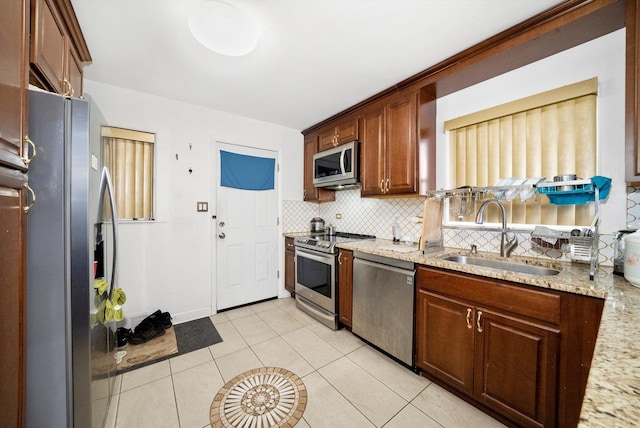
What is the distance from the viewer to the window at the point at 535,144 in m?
1.57

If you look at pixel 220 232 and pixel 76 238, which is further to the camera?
pixel 220 232

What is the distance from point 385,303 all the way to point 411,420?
2.44 feet

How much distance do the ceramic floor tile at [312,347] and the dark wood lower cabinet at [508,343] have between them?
0.74m

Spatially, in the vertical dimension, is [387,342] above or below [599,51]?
below

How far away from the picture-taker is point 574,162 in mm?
1608

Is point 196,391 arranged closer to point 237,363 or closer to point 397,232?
point 237,363

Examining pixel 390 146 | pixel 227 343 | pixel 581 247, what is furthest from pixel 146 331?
pixel 581 247

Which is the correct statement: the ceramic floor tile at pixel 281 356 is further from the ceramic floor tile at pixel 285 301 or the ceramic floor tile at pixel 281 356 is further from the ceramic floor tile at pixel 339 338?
the ceramic floor tile at pixel 285 301

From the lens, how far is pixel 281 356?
6.67ft

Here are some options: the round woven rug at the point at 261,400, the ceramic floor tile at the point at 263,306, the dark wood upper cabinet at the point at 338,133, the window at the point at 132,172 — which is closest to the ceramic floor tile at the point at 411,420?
the round woven rug at the point at 261,400

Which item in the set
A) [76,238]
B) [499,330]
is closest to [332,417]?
[499,330]

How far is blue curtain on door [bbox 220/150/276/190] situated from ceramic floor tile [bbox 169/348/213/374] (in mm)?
1810

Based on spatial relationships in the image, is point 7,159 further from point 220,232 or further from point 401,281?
point 220,232

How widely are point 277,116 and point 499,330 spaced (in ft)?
9.82
